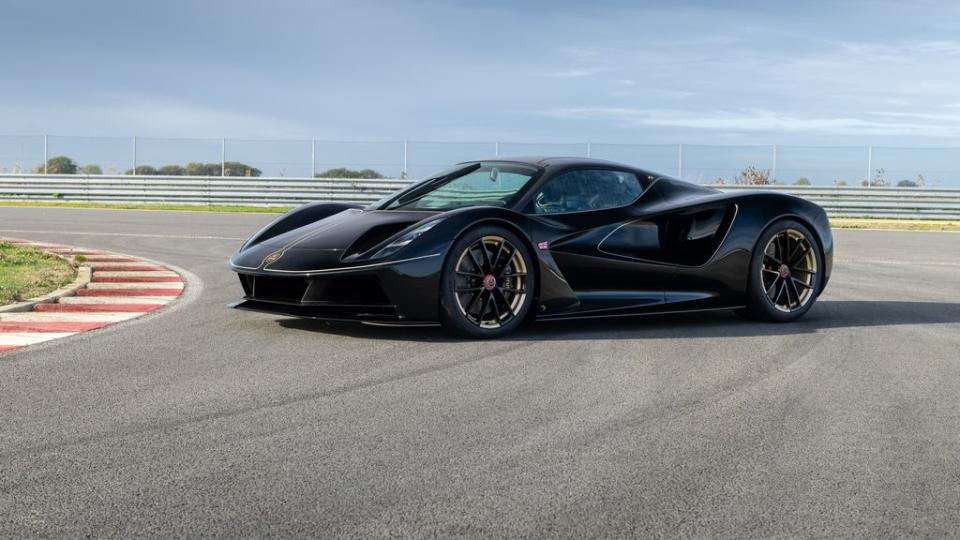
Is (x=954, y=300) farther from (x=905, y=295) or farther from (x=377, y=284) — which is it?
(x=377, y=284)

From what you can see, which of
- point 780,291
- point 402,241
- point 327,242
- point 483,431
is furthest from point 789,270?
point 483,431

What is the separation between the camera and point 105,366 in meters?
5.47

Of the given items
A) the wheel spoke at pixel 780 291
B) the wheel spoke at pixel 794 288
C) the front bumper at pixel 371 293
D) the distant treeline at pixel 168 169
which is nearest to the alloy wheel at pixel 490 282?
the front bumper at pixel 371 293

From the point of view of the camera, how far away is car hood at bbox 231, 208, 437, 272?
6332 mm

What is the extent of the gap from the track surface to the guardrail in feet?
66.1

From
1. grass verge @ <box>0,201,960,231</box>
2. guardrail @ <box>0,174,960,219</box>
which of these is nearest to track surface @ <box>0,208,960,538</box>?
grass verge @ <box>0,201,960,231</box>

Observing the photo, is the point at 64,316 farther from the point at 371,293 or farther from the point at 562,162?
the point at 562,162

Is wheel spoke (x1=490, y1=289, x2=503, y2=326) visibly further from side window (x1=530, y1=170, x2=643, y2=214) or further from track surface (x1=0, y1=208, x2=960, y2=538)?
side window (x1=530, y1=170, x2=643, y2=214)

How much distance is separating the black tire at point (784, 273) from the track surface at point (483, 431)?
23cm

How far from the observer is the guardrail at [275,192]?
1027 inches

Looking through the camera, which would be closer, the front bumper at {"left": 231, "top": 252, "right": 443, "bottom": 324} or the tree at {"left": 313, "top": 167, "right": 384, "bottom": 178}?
the front bumper at {"left": 231, "top": 252, "right": 443, "bottom": 324}

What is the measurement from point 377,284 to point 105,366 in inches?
61.0

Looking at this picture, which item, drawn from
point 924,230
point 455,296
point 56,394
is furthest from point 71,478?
point 924,230

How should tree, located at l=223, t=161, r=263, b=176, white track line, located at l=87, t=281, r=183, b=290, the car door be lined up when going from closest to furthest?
the car door, white track line, located at l=87, t=281, r=183, b=290, tree, located at l=223, t=161, r=263, b=176
